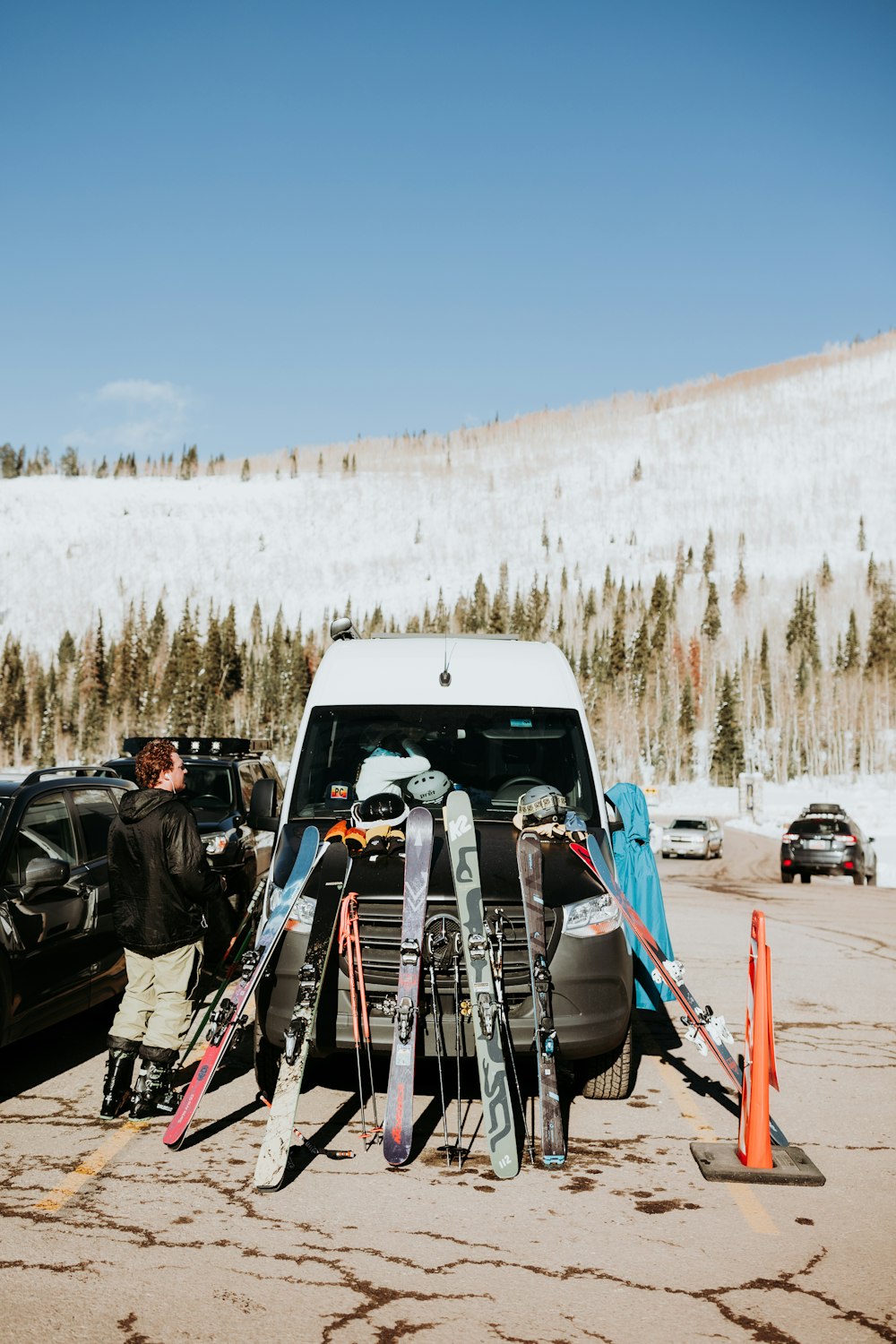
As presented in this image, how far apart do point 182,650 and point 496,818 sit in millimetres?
138785

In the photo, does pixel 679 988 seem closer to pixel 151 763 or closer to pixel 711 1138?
pixel 711 1138

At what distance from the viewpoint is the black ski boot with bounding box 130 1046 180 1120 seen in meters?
6.26

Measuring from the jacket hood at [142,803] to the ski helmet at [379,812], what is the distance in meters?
1.05

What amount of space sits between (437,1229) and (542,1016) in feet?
4.28

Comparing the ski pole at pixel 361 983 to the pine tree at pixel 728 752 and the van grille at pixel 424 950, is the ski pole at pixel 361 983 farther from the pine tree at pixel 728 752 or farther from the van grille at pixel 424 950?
the pine tree at pixel 728 752

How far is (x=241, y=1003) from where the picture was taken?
6062mm

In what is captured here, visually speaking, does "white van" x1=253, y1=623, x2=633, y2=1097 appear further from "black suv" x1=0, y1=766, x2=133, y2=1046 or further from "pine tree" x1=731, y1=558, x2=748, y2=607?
"pine tree" x1=731, y1=558, x2=748, y2=607

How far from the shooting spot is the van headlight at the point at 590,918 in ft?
20.2

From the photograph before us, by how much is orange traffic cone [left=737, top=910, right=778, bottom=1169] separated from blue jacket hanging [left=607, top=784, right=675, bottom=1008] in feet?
7.55

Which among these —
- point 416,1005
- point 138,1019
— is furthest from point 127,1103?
point 416,1005

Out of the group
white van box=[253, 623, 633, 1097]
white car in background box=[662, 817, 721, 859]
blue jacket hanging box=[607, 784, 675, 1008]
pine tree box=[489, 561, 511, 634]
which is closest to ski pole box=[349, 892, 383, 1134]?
white van box=[253, 623, 633, 1097]

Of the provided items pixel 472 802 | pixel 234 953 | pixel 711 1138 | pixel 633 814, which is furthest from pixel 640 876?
pixel 234 953

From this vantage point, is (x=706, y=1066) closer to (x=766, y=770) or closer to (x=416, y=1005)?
(x=416, y=1005)

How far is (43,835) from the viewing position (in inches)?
295
